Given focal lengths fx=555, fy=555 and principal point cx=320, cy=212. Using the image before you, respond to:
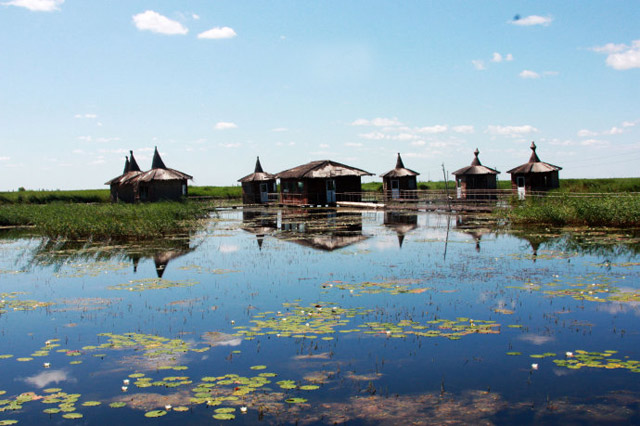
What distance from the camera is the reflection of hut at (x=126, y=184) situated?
4969 cm

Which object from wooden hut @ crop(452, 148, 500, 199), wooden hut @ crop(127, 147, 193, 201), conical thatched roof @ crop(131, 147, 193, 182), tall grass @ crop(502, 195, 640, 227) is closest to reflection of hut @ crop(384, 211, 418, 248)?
tall grass @ crop(502, 195, 640, 227)

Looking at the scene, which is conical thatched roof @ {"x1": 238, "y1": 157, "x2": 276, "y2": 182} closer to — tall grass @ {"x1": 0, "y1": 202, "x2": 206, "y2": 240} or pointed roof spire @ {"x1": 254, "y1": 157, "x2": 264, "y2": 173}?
pointed roof spire @ {"x1": 254, "y1": 157, "x2": 264, "y2": 173}

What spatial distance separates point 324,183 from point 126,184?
18283 mm

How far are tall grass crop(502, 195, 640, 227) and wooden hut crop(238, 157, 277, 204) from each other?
99.1 ft

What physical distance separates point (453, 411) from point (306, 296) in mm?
6115

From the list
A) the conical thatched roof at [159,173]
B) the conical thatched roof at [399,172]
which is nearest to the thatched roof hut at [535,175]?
the conical thatched roof at [399,172]

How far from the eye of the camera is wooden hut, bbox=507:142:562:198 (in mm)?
41375

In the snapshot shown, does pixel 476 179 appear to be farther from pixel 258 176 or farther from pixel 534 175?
pixel 258 176

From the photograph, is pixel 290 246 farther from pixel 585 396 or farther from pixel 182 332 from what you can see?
pixel 585 396

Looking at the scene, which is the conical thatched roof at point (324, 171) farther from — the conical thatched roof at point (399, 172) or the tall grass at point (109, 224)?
the tall grass at point (109, 224)

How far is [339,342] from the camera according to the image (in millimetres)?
8680

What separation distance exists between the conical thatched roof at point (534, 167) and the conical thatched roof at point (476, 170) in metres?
1.59

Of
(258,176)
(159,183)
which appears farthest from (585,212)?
(258,176)

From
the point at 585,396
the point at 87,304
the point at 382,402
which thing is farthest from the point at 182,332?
the point at 585,396
